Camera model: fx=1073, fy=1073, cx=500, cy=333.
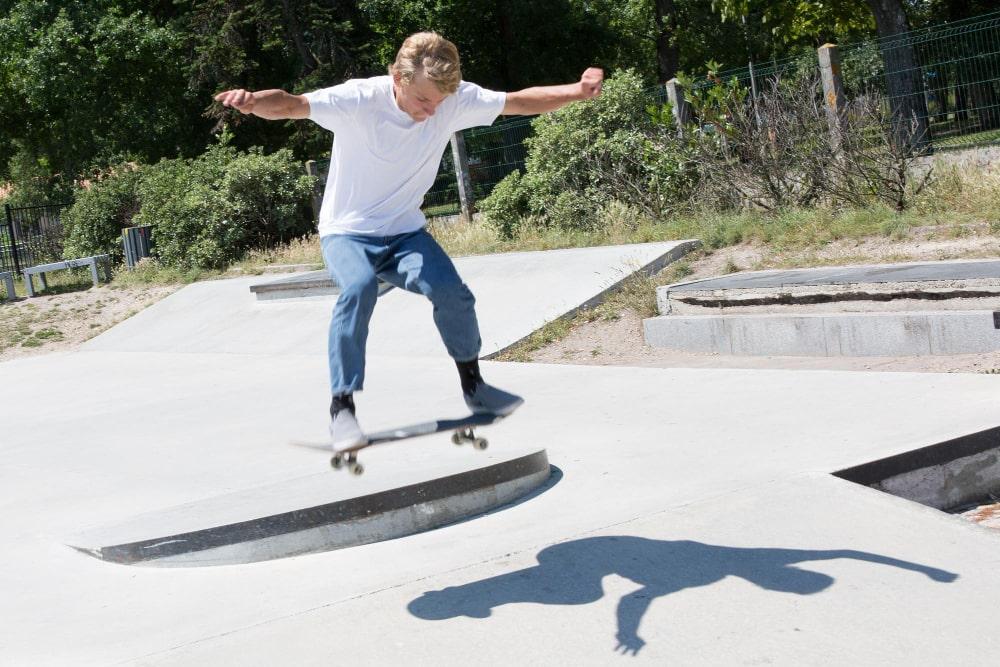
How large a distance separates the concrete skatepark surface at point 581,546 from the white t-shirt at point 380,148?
4.22 ft

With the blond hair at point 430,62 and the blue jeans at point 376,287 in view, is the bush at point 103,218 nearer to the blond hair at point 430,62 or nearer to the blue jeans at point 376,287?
the blue jeans at point 376,287

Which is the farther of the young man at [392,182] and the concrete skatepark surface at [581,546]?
the young man at [392,182]

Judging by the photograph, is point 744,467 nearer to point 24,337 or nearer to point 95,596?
point 95,596

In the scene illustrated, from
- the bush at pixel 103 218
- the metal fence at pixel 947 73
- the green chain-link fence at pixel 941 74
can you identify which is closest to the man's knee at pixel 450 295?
the green chain-link fence at pixel 941 74

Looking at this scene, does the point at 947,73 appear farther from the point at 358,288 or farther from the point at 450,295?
the point at 358,288

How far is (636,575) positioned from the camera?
13.2 ft

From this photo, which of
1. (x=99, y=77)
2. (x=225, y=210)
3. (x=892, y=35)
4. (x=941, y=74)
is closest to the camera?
(x=941, y=74)

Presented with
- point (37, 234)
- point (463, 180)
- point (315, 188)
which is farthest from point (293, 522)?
point (37, 234)

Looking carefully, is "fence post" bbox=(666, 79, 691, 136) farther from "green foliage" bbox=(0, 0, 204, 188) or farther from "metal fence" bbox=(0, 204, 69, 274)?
"green foliage" bbox=(0, 0, 204, 188)

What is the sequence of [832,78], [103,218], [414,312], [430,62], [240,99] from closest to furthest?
[240,99], [430,62], [832,78], [414,312], [103,218]

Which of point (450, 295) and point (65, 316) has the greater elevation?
point (450, 295)

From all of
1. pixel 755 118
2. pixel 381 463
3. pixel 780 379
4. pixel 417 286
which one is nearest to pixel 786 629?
pixel 417 286

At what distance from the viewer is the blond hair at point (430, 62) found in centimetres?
455

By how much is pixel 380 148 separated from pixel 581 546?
193cm
